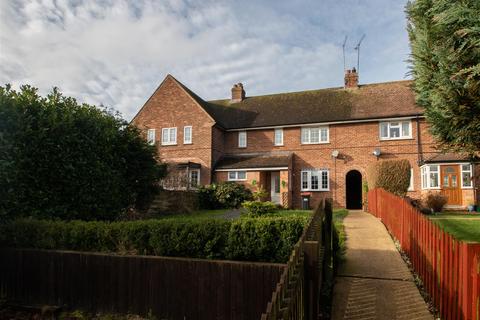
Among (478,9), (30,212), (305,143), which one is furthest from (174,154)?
(478,9)

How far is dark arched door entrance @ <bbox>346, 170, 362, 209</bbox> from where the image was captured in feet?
85.0

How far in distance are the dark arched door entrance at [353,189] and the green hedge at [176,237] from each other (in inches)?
828

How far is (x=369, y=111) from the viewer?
24.2 metres

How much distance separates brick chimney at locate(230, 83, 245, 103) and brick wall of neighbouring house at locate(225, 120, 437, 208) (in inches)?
282

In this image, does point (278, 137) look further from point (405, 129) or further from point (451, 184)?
point (451, 184)

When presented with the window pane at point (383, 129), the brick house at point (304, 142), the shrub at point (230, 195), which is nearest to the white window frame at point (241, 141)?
the brick house at point (304, 142)

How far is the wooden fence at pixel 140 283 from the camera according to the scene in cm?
574

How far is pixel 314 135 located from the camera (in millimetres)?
25250

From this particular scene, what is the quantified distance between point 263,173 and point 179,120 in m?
8.14

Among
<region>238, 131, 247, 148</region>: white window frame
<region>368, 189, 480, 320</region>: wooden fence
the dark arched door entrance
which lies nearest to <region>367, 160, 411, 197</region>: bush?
the dark arched door entrance

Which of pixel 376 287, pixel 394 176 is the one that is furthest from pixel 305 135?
pixel 376 287

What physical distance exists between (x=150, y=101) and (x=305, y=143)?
13323 millimetres

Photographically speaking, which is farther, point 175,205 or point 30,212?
point 175,205

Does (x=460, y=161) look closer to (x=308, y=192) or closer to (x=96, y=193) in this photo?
(x=308, y=192)
